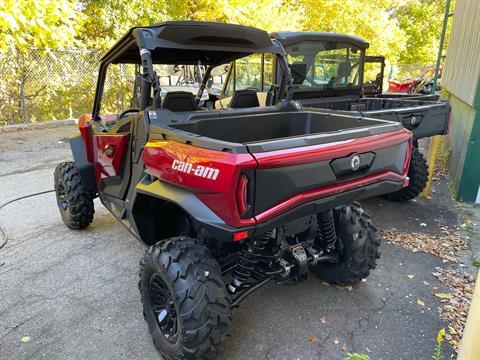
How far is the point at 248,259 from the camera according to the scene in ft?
8.29

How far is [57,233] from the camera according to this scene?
4301 millimetres

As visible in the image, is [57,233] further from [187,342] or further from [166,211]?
[187,342]

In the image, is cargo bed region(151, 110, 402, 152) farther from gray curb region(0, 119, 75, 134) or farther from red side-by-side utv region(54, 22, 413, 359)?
gray curb region(0, 119, 75, 134)

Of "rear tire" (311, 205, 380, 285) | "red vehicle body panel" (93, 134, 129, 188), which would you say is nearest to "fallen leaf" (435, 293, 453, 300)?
"rear tire" (311, 205, 380, 285)

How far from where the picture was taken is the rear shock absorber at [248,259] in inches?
95.4

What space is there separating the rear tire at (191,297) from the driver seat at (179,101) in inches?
48.1

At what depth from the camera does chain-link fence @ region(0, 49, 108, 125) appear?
9727mm

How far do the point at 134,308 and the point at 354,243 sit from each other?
70.4 inches

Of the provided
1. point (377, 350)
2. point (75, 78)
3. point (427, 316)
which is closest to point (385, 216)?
point (427, 316)

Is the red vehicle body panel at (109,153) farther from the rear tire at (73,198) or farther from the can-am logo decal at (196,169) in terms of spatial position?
the can-am logo decal at (196,169)

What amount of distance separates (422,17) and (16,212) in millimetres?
26589

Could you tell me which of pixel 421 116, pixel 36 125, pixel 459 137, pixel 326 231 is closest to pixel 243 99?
pixel 326 231

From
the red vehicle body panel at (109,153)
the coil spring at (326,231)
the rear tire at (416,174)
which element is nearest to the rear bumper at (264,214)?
the coil spring at (326,231)

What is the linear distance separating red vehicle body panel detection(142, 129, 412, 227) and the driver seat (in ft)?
2.35
